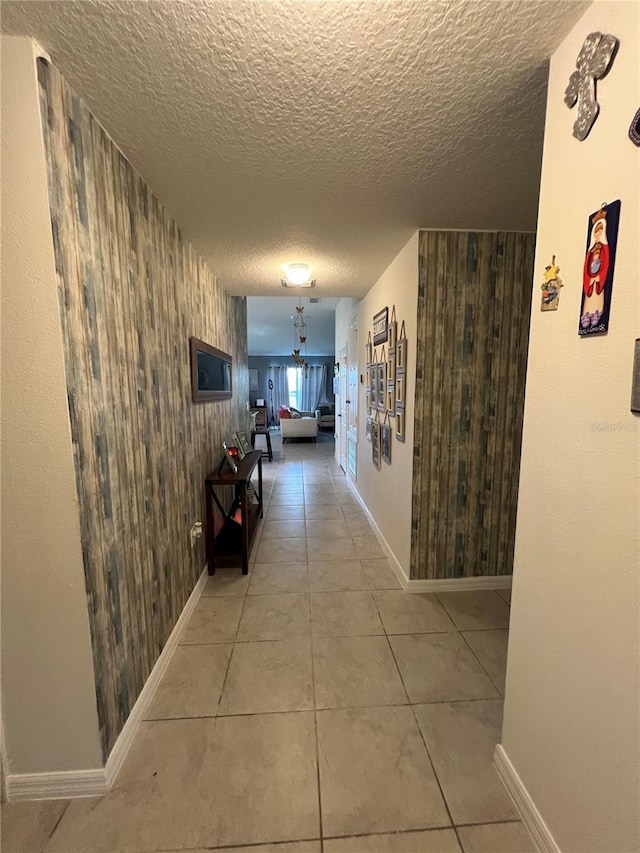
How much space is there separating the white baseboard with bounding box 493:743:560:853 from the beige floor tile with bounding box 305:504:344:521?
93.6 inches

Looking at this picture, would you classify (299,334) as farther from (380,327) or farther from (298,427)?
(380,327)

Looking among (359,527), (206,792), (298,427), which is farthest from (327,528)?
(298,427)

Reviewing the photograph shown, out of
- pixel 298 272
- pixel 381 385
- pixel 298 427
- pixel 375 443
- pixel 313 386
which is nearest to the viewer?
pixel 298 272

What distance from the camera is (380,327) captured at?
9.37ft

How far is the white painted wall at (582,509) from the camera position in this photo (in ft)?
2.36

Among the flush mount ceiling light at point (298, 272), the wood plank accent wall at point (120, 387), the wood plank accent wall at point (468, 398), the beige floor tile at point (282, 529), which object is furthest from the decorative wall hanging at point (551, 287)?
the beige floor tile at point (282, 529)

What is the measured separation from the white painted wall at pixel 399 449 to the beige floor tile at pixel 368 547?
5.1 inches

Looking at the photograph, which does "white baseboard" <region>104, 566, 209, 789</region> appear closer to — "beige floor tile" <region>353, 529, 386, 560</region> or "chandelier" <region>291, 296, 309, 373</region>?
"beige floor tile" <region>353, 529, 386, 560</region>

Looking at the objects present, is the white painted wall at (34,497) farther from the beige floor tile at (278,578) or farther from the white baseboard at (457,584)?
the white baseboard at (457,584)

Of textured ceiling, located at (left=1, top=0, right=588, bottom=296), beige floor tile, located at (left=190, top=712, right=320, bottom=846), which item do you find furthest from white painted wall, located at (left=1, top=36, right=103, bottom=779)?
beige floor tile, located at (left=190, top=712, right=320, bottom=846)

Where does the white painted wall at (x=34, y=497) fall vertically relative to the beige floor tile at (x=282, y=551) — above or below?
above

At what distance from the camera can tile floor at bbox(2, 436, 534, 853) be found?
3.39ft

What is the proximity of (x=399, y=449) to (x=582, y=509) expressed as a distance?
159cm

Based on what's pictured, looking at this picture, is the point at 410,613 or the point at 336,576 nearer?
the point at 410,613
